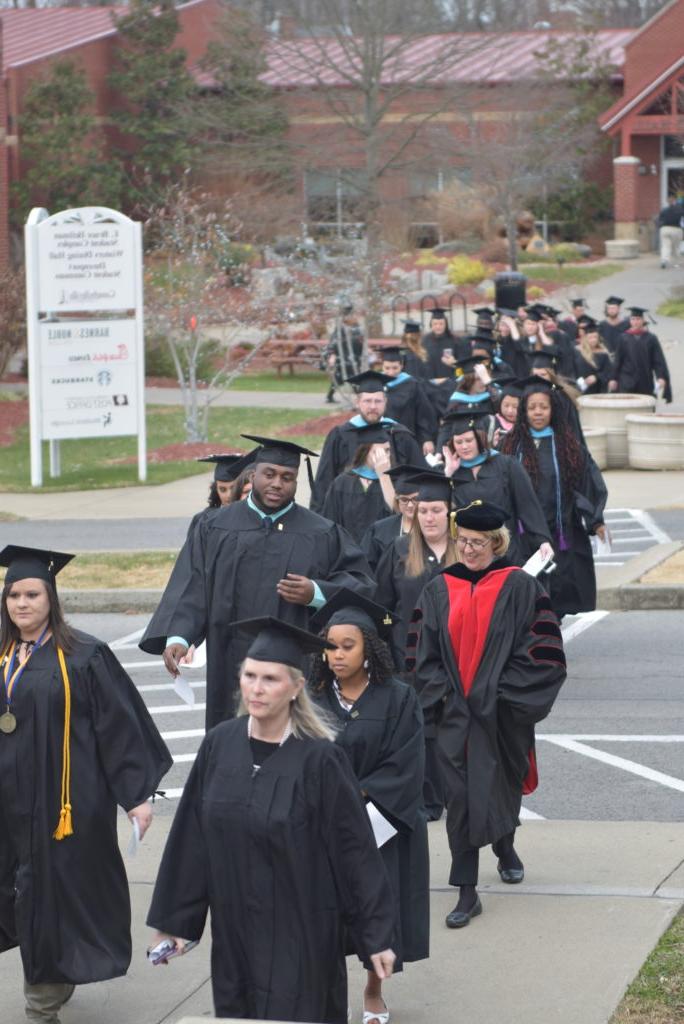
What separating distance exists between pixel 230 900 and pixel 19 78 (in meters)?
40.6

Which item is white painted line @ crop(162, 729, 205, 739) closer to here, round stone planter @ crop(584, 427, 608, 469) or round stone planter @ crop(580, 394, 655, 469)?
round stone planter @ crop(584, 427, 608, 469)

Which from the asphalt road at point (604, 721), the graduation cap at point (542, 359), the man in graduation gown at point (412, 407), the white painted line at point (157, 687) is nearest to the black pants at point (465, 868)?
the asphalt road at point (604, 721)

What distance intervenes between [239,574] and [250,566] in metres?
0.06

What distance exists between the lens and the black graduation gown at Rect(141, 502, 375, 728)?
7773mm

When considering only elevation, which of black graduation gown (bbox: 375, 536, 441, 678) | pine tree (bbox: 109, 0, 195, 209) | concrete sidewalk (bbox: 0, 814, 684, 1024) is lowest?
concrete sidewalk (bbox: 0, 814, 684, 1024)

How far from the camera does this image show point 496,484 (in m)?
10.6

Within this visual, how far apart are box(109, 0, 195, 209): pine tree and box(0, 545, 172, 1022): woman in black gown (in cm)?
4040

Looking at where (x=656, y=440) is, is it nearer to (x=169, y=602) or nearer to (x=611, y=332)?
(x=611, y=332)

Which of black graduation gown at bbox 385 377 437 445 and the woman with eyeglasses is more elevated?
black graduation gown at bbox 385 377 437 445

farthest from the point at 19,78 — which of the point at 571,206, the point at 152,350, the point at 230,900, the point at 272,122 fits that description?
the point at 230,900

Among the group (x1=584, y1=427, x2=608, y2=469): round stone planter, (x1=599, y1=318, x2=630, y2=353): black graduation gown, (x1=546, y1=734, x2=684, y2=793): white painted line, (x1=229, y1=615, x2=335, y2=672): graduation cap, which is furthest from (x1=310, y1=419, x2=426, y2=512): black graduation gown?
(x1=599, y1=318, x2=630, y2=353): black graduation gown

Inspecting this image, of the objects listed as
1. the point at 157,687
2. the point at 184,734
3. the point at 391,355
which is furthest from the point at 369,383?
the point at 391,355

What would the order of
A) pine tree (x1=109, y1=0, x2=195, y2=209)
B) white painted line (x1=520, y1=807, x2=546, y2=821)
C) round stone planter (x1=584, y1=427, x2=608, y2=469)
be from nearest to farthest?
white painted line (x1=520, y1=807, x2=546, y2=821) → round stone planter (x1=584, y1=427, x2=608, y2=469) → pine tree (x1=109, y1=0, x2=195, y2=209)

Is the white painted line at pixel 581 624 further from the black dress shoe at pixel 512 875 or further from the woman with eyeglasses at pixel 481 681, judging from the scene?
the woman with eyeglasses at pixel 481 681
